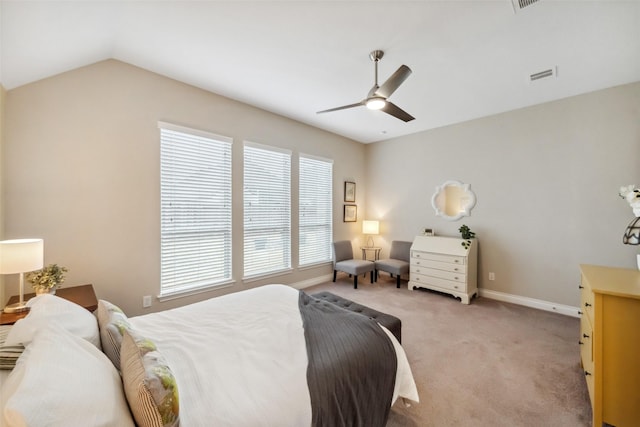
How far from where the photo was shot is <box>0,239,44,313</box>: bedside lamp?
1.71 m

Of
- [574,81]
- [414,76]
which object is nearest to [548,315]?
[574,81]

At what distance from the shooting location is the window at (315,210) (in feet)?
14.9

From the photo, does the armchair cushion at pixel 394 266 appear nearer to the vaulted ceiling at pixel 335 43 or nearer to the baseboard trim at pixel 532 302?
the baseboard trim at pixel 532 302

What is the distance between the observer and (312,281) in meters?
4.65

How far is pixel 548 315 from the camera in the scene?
341 cm

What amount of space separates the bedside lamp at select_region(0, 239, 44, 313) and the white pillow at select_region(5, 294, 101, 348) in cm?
57

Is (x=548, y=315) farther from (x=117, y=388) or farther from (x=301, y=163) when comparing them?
(x=117, y=388)

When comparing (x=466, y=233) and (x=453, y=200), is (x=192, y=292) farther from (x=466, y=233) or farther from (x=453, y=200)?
(x=453, y=200)

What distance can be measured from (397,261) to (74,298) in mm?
4435

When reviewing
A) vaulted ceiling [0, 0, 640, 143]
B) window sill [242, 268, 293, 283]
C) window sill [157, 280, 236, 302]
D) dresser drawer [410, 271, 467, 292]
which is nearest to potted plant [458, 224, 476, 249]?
dresser drawer [410, 271, 467, 292]

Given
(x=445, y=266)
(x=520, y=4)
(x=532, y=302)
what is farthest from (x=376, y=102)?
(x=532, y=302)

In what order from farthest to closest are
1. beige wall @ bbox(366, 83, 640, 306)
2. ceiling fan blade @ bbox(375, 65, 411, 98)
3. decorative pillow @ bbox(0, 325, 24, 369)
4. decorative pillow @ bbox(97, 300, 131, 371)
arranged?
beige wall @ bbox(366, 83, 640, 306) < ceiling fan blade @ bbox(375, 65, 411, 98) < decorative pillow @ bbox(97, 300, 131, 371) < decorative pillow @ bbox(0, 325, 24, 369)

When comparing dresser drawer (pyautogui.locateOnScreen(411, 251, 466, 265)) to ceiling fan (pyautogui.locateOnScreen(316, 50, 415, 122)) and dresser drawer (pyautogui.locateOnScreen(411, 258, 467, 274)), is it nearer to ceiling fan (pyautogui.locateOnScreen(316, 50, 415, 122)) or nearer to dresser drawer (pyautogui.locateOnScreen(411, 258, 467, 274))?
dresser drawer (pyautogui.locateOnScreen(411, 258, 467, 274))

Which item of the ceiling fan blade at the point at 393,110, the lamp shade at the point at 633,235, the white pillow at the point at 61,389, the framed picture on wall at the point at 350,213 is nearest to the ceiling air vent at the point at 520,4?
the ceiling fan blade at the point at 393,110
